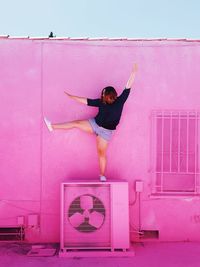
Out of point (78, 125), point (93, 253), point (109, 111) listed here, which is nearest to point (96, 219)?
point (93, 253)

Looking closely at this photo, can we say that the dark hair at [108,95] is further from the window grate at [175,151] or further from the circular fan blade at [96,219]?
the circular fan blade at [96,219]

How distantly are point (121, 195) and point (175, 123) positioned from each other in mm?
1692

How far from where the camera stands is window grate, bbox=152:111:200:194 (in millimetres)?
5523

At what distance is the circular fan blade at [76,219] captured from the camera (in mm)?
4988

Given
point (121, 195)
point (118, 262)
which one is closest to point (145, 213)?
point (121, 195)

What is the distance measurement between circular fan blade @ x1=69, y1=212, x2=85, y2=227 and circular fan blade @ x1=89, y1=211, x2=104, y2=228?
0.48ft

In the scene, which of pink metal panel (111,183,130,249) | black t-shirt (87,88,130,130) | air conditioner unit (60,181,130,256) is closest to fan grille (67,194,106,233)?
air conditioner unit (60,181,130,256)

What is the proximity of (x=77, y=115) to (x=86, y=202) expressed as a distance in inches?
60.2

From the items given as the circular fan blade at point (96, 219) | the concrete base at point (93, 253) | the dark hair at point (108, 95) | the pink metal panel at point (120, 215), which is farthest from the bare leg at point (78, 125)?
the concrete base at point (93, 253)

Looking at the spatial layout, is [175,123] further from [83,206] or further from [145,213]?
[83,206]

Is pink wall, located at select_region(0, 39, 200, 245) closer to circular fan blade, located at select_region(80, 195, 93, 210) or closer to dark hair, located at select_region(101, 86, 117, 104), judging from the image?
dark hair, located at select_region(101, 86, 117, 104)

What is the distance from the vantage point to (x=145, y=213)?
5504mm

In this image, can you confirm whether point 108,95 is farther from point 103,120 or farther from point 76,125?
point 76,125

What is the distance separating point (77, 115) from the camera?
548 cm
